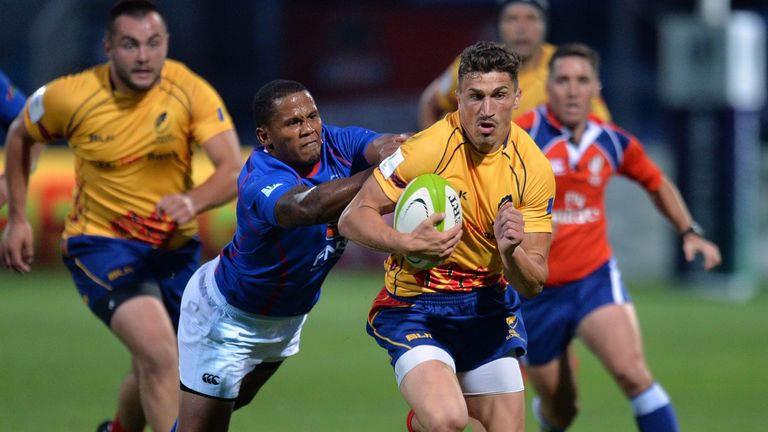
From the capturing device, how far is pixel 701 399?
32.6 feet

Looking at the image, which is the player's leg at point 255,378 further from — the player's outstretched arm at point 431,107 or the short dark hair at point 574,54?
the player's outstretched arm at point 431,107

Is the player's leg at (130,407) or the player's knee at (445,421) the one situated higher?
the player's knee at (445,421)

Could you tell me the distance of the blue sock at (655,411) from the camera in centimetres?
730

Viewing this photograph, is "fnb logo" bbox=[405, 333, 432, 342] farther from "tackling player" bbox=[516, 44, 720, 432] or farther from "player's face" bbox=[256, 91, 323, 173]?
"tackling player" bbox=[516, 44, 720, 432]

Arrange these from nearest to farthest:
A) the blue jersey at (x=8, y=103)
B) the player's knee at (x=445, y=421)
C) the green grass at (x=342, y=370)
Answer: the player's knee at (x=445, y=421)
the blue jersey at (x=8, y=103)
the green grass at (x=342, y=370)

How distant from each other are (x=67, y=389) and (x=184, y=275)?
305 cm

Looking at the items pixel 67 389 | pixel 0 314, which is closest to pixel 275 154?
pixel 67 389

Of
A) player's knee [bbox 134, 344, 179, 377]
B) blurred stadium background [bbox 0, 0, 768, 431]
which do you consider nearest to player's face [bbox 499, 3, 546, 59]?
blurred stadium background [bbox 0, 0, 768, 431]

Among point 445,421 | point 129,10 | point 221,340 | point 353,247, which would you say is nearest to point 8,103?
point 129,10

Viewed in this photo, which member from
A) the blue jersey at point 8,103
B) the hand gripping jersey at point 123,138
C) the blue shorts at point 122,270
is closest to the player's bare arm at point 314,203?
the blue shorts at point 122,270

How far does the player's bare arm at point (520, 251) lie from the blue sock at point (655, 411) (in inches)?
74.5

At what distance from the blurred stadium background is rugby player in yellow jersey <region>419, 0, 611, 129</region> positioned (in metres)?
2.20

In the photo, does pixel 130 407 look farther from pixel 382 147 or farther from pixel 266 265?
pixel 382 147

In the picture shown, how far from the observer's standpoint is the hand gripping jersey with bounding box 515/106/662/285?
306 inches
